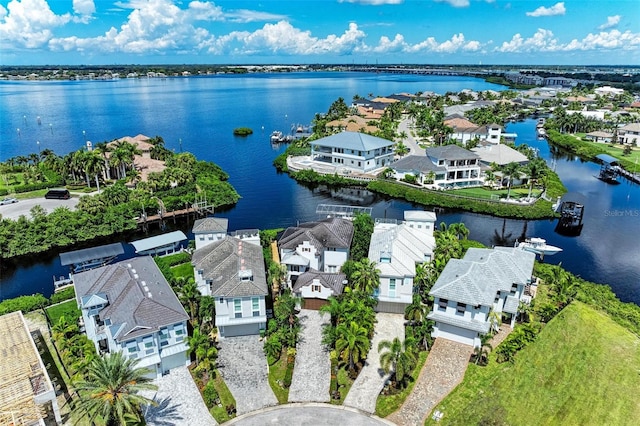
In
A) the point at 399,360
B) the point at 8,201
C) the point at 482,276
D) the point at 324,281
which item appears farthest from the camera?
the point at 8,201

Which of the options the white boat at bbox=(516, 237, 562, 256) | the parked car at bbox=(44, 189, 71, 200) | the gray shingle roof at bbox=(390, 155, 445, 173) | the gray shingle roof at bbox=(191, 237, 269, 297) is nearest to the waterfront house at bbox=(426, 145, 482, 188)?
the gray shingle roof at bbox=(390, 155, 445, 173)

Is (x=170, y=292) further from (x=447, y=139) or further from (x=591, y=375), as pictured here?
(x=447, y=139)

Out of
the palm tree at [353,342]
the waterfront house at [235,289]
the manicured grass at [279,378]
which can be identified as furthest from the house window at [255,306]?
the palm tree at [353,342]

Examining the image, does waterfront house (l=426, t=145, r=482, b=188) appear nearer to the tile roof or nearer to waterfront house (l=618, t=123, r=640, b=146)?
the tile roof

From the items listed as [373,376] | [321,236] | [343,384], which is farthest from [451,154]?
[343,384]

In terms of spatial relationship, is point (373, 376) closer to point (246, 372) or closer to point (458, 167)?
point (246, 372)

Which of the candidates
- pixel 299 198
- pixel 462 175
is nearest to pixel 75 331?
pixel 299 198
